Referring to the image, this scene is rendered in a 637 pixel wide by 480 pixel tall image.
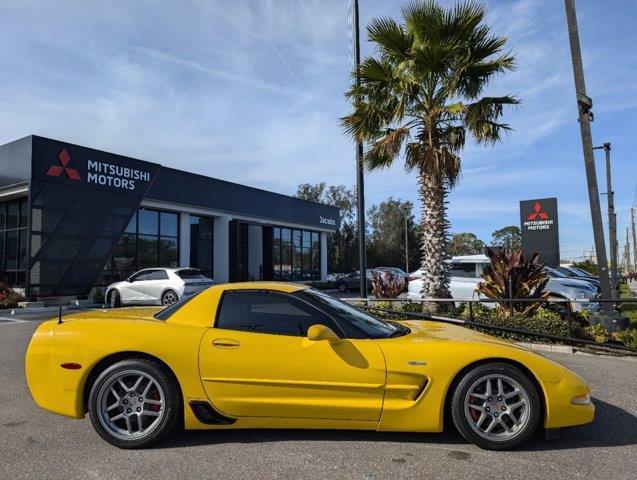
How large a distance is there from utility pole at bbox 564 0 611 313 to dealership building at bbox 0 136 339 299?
55.2 feet

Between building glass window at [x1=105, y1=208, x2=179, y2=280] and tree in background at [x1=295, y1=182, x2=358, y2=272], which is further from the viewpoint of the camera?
tree in background at [x1=295, y1=182, x2=358, y2=272]

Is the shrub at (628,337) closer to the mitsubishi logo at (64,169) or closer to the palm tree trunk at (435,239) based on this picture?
the palm tree trunk at (435,239)

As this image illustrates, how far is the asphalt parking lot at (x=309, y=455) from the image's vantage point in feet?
11.0

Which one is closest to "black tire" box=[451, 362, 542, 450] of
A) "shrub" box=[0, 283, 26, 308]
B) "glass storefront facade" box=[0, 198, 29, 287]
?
"shrub" box=[0, 283, 26, 308]

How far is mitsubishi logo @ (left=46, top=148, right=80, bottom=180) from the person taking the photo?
18359mm

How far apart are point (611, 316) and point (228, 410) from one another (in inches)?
333

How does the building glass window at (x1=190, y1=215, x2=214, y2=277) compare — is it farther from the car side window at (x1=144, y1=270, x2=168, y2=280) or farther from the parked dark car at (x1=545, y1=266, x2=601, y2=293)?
the parked dark car at (x1=545, y1=266, x2=601, y2=293)

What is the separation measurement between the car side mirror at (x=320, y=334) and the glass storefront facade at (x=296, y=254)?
2674cm

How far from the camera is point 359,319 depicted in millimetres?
4305

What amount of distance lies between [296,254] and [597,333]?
24685mm

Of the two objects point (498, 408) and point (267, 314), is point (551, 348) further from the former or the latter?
point (267, 314)

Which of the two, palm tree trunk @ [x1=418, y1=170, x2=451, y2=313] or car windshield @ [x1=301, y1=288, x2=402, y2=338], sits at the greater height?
palm tree trunk @ [x1=418, y1=170, x2=451, y2=313]

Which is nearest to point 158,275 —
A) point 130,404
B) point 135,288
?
point 135,288

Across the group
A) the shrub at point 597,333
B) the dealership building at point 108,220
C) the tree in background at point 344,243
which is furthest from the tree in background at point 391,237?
the shrub at point 597,333
